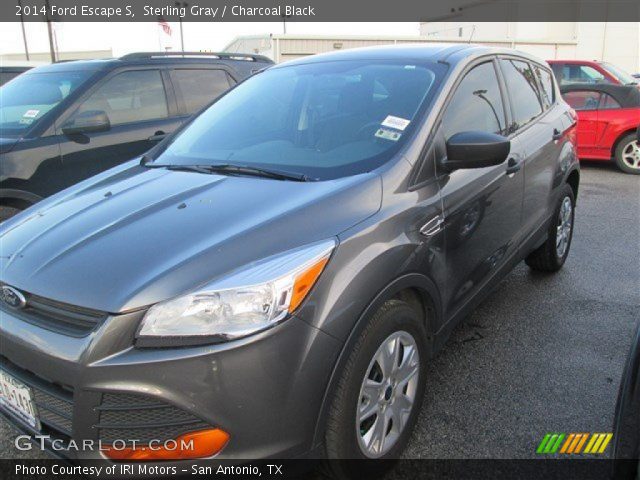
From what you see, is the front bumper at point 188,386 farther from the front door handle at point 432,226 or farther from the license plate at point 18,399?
the front door handle at point 432,226

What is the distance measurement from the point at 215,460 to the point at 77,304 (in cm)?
66

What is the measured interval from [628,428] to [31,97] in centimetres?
524

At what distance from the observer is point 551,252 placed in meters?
4.25

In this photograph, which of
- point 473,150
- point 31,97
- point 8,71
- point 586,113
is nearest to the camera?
point 473,150

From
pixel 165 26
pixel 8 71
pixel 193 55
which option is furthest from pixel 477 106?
pixel 165 26

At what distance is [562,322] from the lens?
3.55 metres

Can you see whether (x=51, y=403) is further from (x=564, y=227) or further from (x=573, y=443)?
(x=564, y=227)

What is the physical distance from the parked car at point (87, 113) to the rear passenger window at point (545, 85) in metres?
2.84

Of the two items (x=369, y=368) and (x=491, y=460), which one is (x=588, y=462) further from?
(x=369, y=368)

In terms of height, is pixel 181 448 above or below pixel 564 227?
above

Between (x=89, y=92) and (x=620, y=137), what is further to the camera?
(x=620, y=137)

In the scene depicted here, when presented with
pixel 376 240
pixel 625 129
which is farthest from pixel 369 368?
pixel 625 129

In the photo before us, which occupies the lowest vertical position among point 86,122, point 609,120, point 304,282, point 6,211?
point 609,120

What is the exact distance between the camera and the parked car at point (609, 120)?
8625 millimetres
